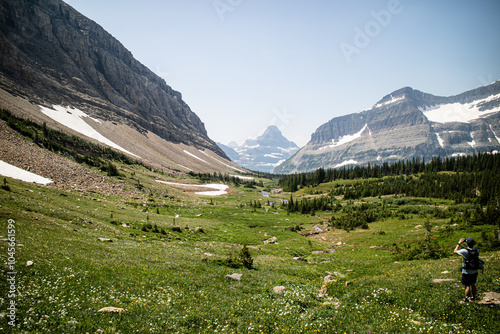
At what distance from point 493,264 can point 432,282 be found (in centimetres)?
519

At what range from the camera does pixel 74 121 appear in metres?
167

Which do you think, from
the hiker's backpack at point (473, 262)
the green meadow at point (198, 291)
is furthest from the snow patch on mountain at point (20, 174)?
the hiker's backpack at point (473, 262)

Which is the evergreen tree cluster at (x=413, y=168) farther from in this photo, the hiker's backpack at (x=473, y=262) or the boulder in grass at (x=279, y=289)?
the hiker's backpack at (x=473, y=262)

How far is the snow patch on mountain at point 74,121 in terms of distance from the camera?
154m

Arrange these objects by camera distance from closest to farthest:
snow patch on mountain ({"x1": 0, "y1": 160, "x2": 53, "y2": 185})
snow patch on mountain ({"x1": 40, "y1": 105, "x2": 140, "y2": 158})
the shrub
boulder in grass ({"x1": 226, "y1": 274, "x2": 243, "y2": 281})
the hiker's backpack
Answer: the hiker's backpack → boulder in grass ({"x1": 226, "y1": 274, "x2": 243, "y2": 281}) → the shrub → snow patch on mountain ({"x1": 0, "y1": 160, "x2": 53, "y2": 185}) → snow patch on mountain ({"x1": 40, "y1": 105, "x2": 140, "y2": 158})

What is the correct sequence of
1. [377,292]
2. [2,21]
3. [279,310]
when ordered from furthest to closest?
[2,21] < [377,292] < [279,310]

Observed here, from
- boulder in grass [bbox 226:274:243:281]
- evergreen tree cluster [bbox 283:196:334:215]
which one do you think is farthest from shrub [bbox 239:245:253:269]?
evergreen tree cluster [bbox 283:196:334:215]

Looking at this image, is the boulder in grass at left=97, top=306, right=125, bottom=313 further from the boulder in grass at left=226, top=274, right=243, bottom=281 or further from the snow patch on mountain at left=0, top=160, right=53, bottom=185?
the snow patch on mountain at left=0, top=160, right=53, bottom=185

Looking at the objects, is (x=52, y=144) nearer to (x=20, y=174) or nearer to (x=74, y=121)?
(x=20, y=174)

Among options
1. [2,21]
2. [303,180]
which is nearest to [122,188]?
Answer: [303,180]

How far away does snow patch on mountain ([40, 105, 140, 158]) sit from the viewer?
153625mm

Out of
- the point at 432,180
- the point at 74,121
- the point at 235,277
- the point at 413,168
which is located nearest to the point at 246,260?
the point at 235,277

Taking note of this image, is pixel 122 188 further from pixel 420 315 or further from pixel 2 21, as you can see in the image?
pixel 2 21

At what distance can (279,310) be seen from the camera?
1338cm
